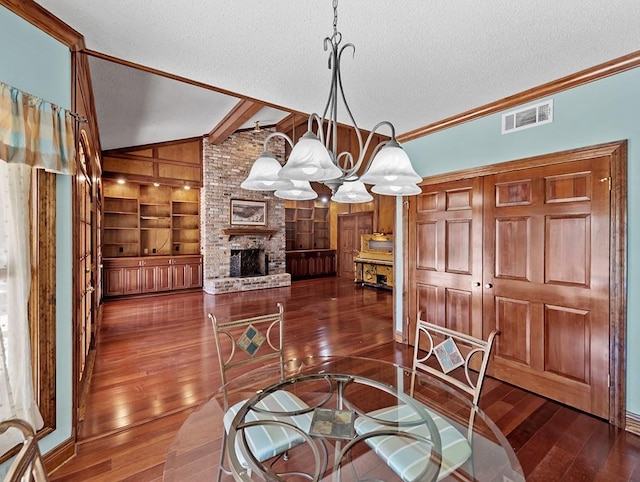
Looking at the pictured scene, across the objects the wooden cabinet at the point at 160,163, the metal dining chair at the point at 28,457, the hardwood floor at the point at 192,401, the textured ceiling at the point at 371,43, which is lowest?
the hardwood floor at the point at 192,401

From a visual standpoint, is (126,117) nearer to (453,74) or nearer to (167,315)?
(167,315)

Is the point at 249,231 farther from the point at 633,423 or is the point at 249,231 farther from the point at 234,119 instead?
the point at 633,423

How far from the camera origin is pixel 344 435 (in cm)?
142

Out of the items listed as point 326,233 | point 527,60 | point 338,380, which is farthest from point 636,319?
point 326,233

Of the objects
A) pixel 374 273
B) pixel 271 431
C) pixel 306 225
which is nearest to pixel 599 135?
pixel 271 431

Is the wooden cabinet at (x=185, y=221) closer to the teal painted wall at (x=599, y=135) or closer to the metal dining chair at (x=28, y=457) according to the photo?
the teal painted wall at (x=599, y=135)

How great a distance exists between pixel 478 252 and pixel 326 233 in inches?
298

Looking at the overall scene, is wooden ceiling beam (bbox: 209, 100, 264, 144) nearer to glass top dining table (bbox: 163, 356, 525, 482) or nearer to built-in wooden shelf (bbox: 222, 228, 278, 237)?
built-in wooden shelf (bbox: 222, 228, 278, 237)

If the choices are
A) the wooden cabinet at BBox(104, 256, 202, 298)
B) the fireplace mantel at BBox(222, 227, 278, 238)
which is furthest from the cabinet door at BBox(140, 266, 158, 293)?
the fireplace mantel at BBox(222, 227, 278, 238)

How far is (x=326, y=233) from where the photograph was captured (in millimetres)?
10445

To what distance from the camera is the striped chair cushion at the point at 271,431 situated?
139 centimetres

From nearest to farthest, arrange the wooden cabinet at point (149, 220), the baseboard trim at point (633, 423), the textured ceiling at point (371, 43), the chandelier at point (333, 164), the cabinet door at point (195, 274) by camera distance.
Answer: the chandelier at point (333, 164)
the textured ceiling at point (371, 43)
the baseboard trim at point (633, 423)
the wooden cabinet at point (149, 220)
the cabinet door at point (195, 274)

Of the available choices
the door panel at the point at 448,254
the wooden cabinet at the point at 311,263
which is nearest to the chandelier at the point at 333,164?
the door panel at the point at 448,254

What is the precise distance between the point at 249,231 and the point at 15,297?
5.94 metres
